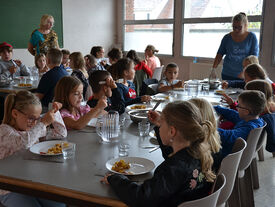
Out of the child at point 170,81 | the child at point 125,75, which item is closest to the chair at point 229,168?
the child at point 125,75

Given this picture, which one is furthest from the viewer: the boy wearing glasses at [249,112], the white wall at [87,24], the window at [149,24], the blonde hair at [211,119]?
the window at [149,24]

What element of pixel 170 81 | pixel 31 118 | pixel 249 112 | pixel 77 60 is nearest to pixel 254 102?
pixel 249 112

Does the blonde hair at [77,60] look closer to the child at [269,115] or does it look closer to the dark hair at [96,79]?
the dark hair at [96,79]

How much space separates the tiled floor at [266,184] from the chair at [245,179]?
29 cm

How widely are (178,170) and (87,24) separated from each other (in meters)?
6.55

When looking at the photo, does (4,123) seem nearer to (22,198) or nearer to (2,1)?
(22,198)

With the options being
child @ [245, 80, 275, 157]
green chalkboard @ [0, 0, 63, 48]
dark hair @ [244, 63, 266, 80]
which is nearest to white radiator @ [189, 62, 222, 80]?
dark hair @ [244, 63, 266, 80]

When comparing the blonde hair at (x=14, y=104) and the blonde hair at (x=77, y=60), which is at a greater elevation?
the blonde hair at (x=77, y=60)

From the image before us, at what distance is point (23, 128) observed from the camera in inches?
70.5

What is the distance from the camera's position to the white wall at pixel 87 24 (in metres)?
6.77

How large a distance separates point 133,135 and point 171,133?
2.13 ft

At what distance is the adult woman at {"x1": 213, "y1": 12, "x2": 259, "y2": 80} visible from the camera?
397 cm

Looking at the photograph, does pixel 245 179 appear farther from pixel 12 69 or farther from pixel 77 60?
pixel 12 69

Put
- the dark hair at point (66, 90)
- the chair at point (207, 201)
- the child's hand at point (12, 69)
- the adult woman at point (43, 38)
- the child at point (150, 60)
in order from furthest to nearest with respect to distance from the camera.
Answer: the child at point (150, 60)
the adult woman at point (43, 38)
the child's hand at point (12, 69)
the dark hair at point (66, 90)
the chair at point (207, 201)
